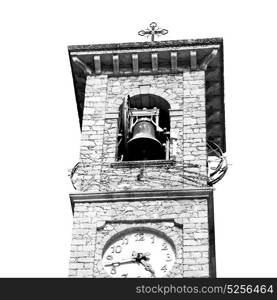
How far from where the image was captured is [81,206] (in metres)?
26.5

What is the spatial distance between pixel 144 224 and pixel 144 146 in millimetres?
2736

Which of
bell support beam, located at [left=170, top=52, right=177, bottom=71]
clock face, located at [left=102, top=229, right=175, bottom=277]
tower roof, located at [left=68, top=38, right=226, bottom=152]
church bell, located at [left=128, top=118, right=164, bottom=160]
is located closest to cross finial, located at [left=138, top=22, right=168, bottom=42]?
tower roof, located at [left=68, top=38, right=226, bottom=152]

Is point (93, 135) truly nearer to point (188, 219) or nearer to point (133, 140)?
point (133, 140)

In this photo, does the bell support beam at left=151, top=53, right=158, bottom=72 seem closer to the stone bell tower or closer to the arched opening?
the stone bell tower

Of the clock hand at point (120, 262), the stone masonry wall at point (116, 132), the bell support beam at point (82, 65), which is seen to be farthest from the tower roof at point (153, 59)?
the clock hand at point (120, 262)

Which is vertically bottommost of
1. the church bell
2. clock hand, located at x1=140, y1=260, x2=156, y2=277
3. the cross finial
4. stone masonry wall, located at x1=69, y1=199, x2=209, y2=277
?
clock hand, located at x1=140, y1=260, x2=156, y2=277

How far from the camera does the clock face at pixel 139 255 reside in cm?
2516

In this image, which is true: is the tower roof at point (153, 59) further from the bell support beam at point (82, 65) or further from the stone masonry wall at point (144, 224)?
the stone masonry wall at point (144, 224)

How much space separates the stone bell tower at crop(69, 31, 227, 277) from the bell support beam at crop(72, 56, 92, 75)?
2cm

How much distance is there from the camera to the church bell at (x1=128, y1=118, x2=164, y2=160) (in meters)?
28.2

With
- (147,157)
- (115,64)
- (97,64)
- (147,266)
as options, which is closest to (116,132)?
(147,157)
